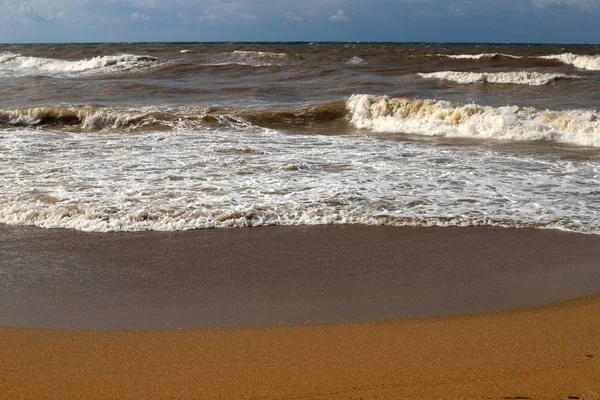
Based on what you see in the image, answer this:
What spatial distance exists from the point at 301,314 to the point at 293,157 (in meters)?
6.20

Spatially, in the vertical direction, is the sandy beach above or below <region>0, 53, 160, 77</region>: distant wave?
below

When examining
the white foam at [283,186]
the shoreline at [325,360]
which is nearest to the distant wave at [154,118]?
the white foam at [283,186]

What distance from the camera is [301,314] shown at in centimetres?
466

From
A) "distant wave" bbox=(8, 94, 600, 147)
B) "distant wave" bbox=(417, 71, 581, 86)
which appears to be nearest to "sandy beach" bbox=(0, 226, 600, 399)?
Result: "distant wave" bbox=(8, 94, 600, 147)

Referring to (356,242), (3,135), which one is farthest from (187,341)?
(3,135)

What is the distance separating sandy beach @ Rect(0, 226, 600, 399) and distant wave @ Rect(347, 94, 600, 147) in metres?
8.07

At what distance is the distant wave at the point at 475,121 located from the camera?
14023 millimetres

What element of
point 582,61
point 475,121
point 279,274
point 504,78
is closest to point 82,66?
point 504,78

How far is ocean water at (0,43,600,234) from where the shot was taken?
720 centimetres

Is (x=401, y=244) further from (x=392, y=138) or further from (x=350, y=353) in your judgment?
(x=392, y=138)

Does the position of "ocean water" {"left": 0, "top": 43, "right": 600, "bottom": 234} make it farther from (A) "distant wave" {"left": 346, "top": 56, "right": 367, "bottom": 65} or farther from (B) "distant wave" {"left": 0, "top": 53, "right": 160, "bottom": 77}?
(A) "distant wave" {"left": 346, "top": 56, "right": 367, "bottom": 65}

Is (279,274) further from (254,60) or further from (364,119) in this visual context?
(254,60)

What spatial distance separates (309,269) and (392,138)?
865 centimetres

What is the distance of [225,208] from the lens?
7336mm
